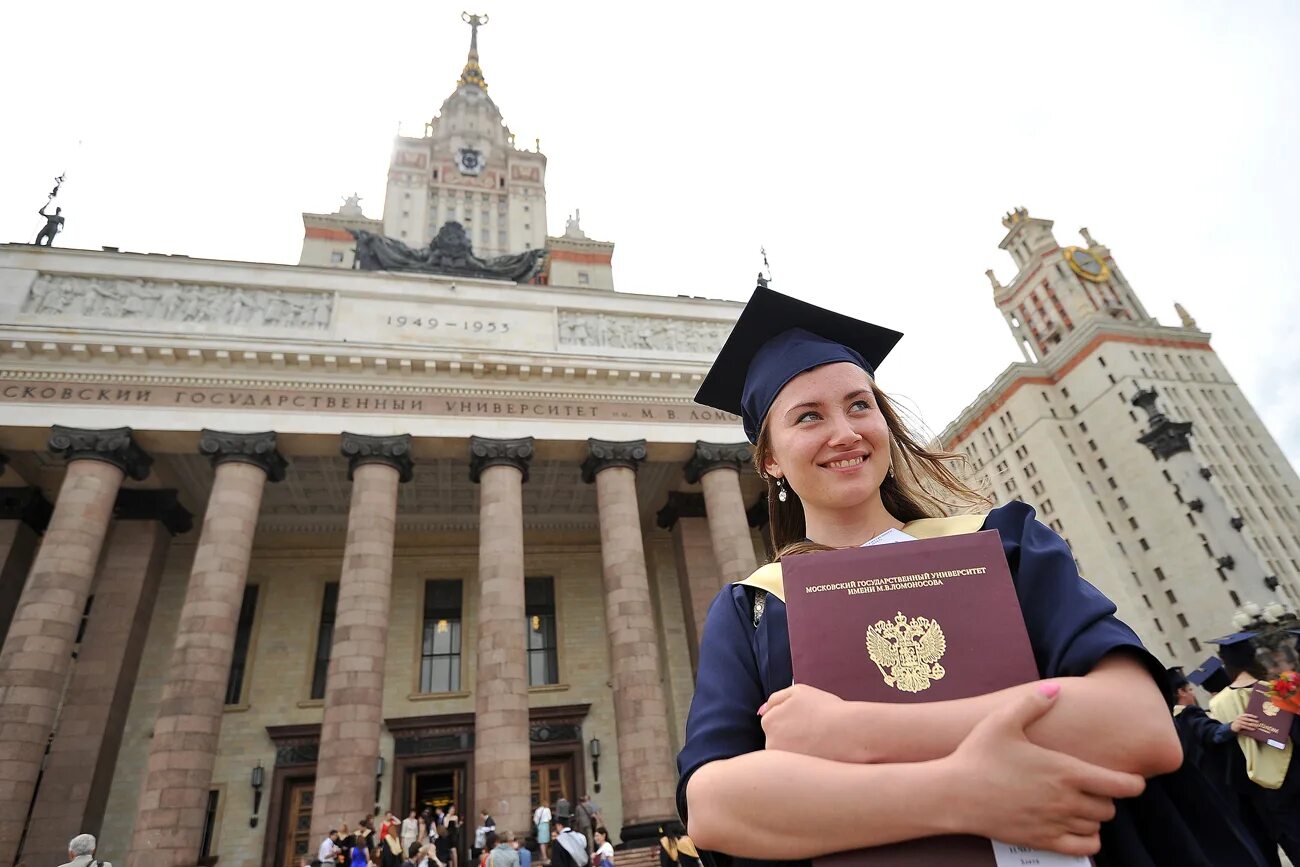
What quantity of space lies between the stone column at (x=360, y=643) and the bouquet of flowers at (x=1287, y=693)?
41.6 ft

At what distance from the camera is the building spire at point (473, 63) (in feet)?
145

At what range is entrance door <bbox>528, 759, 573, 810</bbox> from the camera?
717 inches

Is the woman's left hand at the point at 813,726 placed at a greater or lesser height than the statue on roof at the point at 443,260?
lesser

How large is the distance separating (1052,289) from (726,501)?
52.2 metres

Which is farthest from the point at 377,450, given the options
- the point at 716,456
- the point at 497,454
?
the point at 716,456

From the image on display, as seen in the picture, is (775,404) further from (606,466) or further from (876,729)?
(606,466)

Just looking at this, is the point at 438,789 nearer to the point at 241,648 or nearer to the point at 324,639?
the point at 324,639

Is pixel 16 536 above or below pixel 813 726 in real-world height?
above

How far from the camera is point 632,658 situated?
46.9ft

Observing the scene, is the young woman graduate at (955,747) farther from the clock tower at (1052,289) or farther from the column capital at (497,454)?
the clock tower at (1052,289)

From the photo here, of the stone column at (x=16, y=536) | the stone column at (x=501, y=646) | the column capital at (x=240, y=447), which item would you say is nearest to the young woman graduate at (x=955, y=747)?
the stone column at (x=501, y=646)

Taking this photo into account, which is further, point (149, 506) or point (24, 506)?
point (149, 506)

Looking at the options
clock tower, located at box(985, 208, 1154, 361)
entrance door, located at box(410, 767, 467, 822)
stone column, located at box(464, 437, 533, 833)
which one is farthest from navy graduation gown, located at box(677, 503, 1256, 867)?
clock tower, located at box(985, 208, 1154, 361)

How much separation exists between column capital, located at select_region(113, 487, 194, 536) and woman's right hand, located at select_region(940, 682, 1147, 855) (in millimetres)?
20264
